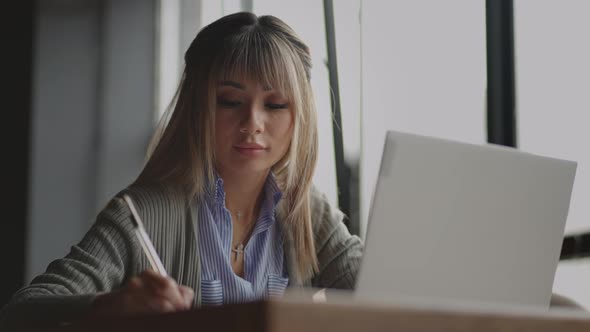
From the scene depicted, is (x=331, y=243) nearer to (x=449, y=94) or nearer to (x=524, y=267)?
(x=524, y=267)

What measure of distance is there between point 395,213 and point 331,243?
687 millimetres

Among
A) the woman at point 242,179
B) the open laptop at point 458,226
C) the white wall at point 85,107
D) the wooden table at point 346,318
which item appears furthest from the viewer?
the white wall at point 85,107

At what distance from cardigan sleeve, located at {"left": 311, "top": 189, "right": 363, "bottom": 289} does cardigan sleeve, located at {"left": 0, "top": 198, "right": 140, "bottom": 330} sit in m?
0.45

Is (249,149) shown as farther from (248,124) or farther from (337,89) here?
(337,89)

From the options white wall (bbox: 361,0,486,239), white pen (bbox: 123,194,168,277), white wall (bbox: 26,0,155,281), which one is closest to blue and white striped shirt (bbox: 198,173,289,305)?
white pen (bbox: 123,194,168,277)

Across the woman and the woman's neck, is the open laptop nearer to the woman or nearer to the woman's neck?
the woman

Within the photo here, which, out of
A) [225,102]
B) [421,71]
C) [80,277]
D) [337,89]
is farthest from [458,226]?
[337,89]

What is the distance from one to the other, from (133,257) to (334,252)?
0.47 m

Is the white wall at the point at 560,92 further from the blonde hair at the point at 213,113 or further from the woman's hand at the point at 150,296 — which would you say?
the woman's hand at the point at 150,296

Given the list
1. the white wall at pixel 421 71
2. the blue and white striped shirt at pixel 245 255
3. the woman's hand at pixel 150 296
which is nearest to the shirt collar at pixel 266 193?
the blue and white striped shirt at pixel 245 255

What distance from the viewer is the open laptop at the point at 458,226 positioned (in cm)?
110

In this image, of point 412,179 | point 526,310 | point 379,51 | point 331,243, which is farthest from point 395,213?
point 379,51

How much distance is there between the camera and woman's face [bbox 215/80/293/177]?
1.69 m

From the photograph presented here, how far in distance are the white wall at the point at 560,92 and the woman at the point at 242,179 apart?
3.36 feet
